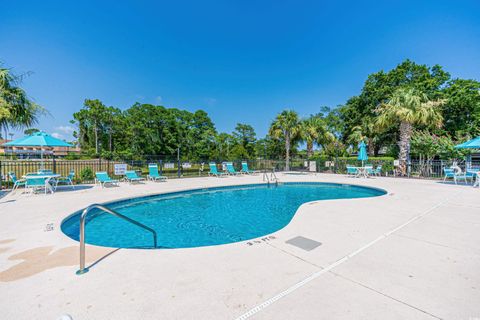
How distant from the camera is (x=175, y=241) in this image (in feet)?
14.5

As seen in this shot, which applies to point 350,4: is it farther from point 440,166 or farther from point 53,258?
point 53,258

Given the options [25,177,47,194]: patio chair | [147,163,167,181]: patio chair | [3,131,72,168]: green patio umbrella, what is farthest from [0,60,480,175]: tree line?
[147,163,167,181]: patio chair

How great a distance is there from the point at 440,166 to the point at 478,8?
32.1ft

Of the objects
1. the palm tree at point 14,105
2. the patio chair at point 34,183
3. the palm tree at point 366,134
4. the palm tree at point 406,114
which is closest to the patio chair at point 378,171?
the palm tree at point 406,114

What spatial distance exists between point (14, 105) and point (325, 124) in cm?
2258

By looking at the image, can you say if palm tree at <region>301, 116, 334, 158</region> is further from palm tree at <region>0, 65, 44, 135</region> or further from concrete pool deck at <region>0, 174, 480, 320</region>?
palm tree at <region>0, 65, 44, 135</region>

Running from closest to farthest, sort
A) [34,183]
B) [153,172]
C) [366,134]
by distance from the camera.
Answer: [34,183] < [153,172] < [366,134]

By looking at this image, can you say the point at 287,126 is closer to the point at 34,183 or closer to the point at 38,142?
the point at 38,142

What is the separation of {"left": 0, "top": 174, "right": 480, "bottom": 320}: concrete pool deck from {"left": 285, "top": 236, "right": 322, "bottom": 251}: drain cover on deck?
0.09 metres

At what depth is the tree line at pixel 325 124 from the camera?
42.7 ft

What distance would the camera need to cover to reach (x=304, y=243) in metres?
3.24

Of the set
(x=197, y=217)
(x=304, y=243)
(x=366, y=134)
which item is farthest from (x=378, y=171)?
(x=304, y=243)

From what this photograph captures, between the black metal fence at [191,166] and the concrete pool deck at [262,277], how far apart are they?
851 centimetres

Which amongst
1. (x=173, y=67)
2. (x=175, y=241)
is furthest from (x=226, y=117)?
(x=175, y=241)
